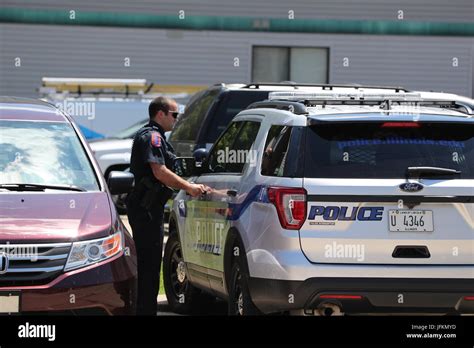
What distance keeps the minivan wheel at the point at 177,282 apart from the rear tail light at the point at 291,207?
8.64ft

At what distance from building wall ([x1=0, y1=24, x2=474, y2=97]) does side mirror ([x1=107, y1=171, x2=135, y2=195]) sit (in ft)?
65.8

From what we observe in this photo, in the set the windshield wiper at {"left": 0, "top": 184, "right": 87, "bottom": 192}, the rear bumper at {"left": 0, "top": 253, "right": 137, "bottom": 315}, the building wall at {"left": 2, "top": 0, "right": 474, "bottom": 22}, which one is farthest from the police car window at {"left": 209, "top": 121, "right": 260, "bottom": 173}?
the building wall at {"left": 2, "top": 0, "right": 474, "bottom": 22}

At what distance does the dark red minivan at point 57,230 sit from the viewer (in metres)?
6.52

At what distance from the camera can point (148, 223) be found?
8.54 metres

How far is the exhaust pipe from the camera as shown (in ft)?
22.4

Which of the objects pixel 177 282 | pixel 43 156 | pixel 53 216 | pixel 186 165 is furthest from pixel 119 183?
pixel 177 282

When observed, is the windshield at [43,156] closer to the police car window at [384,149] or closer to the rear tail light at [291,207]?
the rear tail light at [291,207]

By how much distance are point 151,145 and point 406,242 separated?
2.52m

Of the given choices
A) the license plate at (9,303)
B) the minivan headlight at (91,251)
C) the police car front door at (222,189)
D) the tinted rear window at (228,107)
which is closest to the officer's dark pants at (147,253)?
the police car front door at (222,189)

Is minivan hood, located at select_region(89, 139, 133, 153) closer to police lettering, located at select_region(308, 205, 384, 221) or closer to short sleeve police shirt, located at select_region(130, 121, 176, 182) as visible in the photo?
short sleeve police shirt, located at select_region(130, 121, 176, 182)

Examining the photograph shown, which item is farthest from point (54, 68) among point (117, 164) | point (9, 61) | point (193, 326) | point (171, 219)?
point (193, 326)

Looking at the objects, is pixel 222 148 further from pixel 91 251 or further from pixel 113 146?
pixel 113 146

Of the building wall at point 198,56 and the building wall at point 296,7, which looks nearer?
the building wall at point 198,56

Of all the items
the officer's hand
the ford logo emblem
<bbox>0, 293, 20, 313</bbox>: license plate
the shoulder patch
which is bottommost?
<bbox>0, 293, 20, 313</bbox>: license plate
